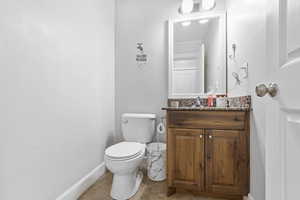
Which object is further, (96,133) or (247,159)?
(96,133)

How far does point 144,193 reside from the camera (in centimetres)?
168

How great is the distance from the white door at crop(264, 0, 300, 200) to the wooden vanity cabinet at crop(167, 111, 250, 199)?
0.82 meters

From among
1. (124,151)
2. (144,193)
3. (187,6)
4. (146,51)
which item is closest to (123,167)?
(124,151)

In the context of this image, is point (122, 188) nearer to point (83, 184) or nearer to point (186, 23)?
point (83, 184)

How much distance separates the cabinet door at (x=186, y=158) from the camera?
4.93ft

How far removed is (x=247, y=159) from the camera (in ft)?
4.57

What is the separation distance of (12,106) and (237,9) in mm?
2010

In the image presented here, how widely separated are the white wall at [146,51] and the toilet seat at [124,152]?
61 centimetres

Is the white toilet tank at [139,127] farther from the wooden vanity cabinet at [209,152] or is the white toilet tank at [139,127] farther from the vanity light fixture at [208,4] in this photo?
the vanity light fixture at [208,4]

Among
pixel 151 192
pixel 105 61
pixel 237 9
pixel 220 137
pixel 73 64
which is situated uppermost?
pixel 237 9

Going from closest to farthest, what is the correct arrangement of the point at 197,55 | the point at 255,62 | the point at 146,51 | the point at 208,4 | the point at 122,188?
the point at 255,62
the point at 122,188
the point at 208,4
the point at 197,55
the point at 146,51

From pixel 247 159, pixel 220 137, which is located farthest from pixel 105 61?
pixel 247 159

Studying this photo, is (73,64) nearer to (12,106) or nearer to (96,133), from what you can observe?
(12,106)

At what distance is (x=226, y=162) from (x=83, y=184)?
1.35 metres
